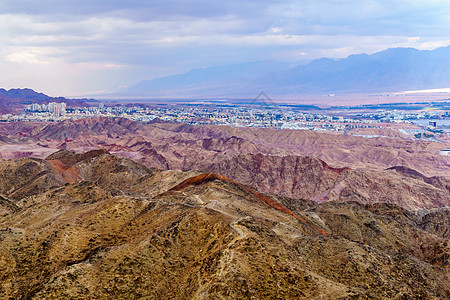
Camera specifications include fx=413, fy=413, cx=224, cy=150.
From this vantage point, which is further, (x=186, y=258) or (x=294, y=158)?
(x=294, y=158)

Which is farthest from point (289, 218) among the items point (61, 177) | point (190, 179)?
point (61, 177)

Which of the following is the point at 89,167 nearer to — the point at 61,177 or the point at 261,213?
the point at 61,177

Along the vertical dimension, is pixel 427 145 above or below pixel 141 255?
below

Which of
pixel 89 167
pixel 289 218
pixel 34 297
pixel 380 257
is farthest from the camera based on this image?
pixel 89 167

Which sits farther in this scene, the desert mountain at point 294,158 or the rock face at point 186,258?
the desert mountain at point 294,158

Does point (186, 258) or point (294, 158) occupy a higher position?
point (186, 258)

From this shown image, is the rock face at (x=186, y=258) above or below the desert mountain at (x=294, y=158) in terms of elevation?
above

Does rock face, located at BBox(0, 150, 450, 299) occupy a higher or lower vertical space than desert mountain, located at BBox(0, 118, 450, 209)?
higher

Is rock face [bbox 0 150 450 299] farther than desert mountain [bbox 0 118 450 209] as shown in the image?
No
